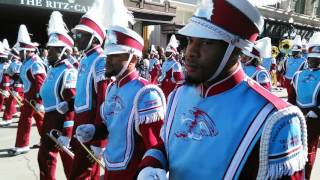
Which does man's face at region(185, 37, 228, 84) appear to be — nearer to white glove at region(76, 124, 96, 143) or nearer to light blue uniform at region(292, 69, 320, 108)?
white glove at region(76, 124, 96, 143)

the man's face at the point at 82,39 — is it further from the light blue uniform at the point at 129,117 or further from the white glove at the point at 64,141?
the light blue uniform at the point at 129,117

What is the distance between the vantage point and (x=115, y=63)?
3.73 meters

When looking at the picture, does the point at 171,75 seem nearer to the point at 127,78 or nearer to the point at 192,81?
the point at 127,78

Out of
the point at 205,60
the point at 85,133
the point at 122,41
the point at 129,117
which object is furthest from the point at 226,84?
the point at 122,41

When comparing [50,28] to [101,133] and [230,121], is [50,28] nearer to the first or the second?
[101,133]

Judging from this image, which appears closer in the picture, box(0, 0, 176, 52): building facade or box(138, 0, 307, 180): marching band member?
box(138, 0, 307, 180): marching band member

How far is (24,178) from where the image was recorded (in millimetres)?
6414

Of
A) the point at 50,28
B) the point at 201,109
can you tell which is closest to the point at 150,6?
the point at 50,28

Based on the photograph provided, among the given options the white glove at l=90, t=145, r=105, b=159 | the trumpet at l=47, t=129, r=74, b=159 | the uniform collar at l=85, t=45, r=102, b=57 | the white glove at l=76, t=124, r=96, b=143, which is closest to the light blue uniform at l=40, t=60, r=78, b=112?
the trumpet at l=47, t=129, r=74, b=159

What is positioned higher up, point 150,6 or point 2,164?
point 150,6

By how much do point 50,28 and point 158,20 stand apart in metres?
17.3

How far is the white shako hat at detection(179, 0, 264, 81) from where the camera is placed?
2.02 metres

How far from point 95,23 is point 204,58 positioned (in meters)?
3.43

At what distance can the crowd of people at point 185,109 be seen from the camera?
1877 mm
